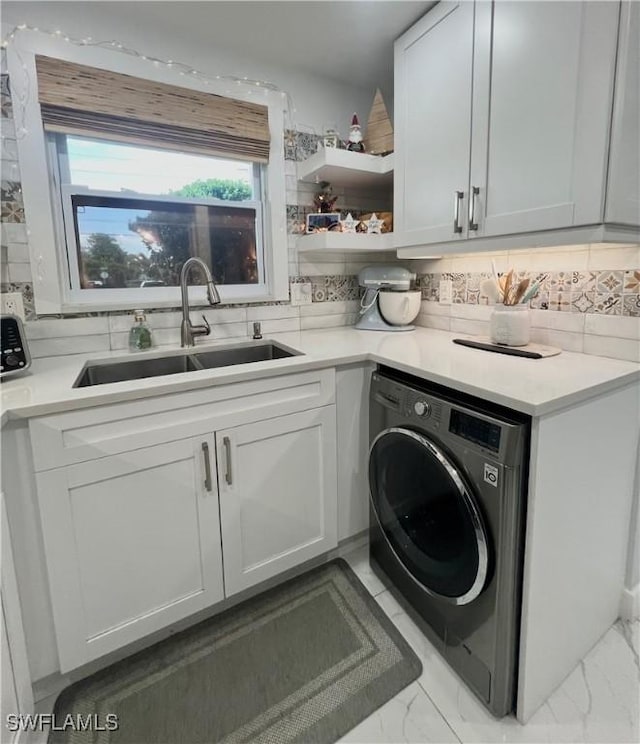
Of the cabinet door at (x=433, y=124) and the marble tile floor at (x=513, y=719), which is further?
the cabinet door at (x=433, y=124)

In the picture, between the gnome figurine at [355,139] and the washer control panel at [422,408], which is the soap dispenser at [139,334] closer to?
the washer control panel at [422,408]

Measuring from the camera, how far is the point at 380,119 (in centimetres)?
189

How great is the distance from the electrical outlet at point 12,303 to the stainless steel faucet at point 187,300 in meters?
0.57

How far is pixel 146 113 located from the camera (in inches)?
63.3

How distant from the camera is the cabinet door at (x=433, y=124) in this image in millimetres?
1412

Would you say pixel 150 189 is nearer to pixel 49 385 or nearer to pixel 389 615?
pixel 49 385

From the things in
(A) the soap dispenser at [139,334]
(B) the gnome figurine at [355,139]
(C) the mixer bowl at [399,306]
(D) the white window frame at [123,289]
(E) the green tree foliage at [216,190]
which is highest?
(B) the gnome figurine at [355,139]

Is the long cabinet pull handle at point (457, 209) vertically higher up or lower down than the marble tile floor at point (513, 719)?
higher up

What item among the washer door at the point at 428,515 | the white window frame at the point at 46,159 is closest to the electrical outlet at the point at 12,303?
the white window frame at the point at 46,159

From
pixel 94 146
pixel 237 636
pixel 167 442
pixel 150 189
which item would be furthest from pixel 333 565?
pixel 94 146

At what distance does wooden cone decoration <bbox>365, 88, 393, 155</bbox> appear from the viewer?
1862 mm

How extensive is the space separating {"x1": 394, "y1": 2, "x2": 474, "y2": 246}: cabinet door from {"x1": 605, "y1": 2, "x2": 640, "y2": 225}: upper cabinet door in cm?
47

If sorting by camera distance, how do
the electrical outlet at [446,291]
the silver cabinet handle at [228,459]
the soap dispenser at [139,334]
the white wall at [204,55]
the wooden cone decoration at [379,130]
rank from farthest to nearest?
the electrical outlet at [446,291] → the wooden cone decoration at [379,130] → the soap dispenser at [139,334] → the white wall at [204,55] → the silver cabinet handle at [228,459]

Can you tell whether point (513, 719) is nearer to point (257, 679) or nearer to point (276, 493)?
point (257, 679)
